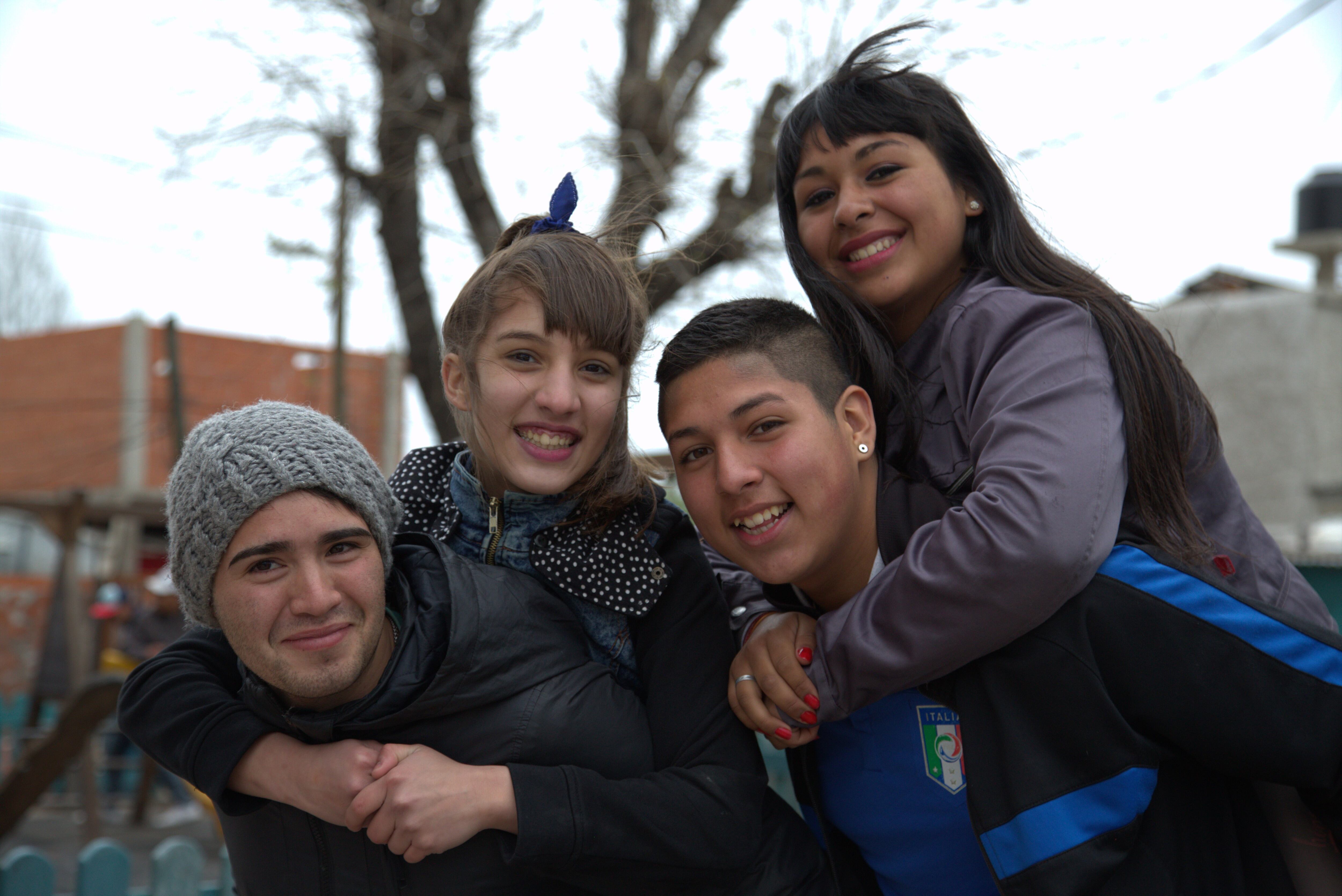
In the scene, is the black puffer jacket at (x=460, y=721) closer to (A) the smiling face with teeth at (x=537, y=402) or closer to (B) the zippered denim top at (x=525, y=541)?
(B) the zippered denim top at (x=525, y=541)

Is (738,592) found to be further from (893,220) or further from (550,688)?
(893,220)

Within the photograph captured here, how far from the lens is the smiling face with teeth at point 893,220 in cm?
215

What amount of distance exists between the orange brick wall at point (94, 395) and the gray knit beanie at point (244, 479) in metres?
15.2

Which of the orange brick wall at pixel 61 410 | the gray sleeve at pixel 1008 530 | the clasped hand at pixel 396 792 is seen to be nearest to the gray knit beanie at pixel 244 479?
the clasped hand at pixel 396 792

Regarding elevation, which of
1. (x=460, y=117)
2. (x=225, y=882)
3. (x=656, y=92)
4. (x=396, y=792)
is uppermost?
(x=656, y=92)

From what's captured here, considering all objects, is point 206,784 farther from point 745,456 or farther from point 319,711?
point 745,456

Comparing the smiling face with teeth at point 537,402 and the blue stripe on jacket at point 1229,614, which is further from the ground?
the smiling face with teeth at point 537,402

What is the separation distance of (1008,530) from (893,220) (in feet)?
2.73

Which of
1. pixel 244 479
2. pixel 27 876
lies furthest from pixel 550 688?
pixel 27 876

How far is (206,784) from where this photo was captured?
69.4 inches

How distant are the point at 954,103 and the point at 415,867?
1.87 m

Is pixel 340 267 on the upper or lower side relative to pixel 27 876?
upper

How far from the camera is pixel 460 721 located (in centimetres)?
177

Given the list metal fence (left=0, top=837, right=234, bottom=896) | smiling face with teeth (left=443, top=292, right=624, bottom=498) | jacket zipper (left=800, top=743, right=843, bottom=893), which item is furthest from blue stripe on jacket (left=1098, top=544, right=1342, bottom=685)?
metal fence (left=0, top=837, right=234, bottom=896)
